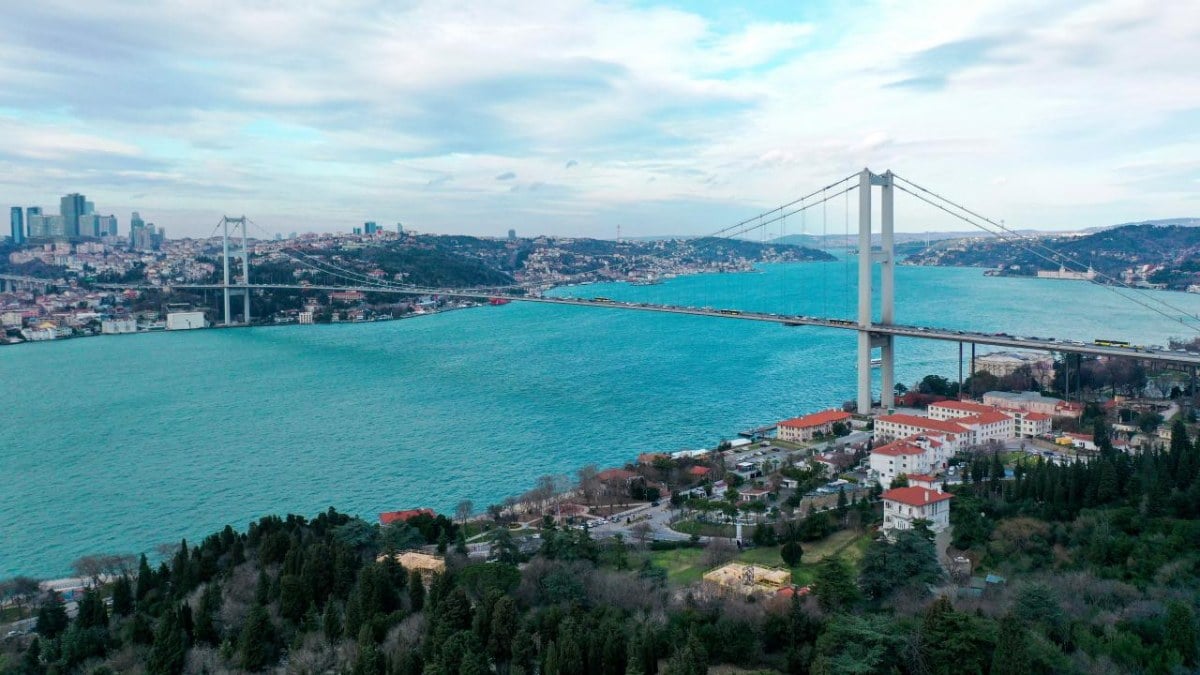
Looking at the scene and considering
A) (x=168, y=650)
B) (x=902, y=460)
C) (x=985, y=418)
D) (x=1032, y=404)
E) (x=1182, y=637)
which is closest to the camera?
(x=1182, y=637)

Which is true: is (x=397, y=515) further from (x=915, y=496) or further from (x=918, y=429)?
(x=918, y=429)

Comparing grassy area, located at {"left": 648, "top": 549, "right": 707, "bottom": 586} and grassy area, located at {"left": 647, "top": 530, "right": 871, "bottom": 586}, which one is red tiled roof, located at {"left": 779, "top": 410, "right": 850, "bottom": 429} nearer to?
grassy area, located at {"left": 647, "top": 530, "right": 871, "bottom": 586}

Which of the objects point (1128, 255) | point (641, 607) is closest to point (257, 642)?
point (641, 607)

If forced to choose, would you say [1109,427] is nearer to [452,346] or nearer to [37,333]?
[452,346]

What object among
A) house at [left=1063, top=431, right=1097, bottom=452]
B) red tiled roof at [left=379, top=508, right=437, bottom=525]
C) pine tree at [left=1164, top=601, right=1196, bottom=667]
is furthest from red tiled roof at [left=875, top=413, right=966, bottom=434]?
pine tree at [left=1164, top=601, right=1196, bottom=667]

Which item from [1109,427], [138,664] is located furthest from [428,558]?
[1109,427]

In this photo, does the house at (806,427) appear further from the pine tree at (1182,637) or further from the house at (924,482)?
the pine tree at (1182,637)
